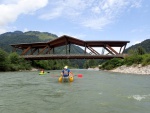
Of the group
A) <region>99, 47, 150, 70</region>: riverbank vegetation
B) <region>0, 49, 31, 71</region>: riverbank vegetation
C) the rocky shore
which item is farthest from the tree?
the rocky shore

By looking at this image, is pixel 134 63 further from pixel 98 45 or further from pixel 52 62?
pixel 52 62

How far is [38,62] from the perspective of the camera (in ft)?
317

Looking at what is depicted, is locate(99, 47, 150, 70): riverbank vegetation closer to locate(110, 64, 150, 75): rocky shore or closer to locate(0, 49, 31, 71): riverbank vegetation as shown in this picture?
locate(110, 64, 150, 75): rocky shore

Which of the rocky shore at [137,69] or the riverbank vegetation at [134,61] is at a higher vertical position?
the riverbank vegetation at [134,61]

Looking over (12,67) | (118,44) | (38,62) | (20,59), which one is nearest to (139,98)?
(12,67)

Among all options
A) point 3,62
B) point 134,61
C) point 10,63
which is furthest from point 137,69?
point 10,63

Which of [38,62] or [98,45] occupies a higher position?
[98,45]

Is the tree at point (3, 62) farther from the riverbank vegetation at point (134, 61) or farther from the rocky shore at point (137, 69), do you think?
the rocky shore at point (137, 69)

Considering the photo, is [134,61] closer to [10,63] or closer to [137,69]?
[137,69]

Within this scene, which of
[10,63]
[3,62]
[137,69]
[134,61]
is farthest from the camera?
[10,63]

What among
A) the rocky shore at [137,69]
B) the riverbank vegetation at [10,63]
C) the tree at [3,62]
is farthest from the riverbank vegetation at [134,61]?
the tree at [3,62]

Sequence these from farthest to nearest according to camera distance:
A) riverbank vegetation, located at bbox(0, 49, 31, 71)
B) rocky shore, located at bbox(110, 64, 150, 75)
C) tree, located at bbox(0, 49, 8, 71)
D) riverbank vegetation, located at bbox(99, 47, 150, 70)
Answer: riverbank vegetation, located at bbox(0, 49, 31, 71) → tree, located at bbox(0, 49, 8, 71) → riverbank vegetation, located at bbox(99, 47, 150, 70) → rocky shore, located at bbox(110, 64, 150, 75)

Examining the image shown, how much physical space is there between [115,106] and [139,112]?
1.56 meters

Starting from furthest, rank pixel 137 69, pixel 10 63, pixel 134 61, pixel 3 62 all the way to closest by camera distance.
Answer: pixel 10 63
pixel 3 62
pixel 134 61
pixel 137 69
